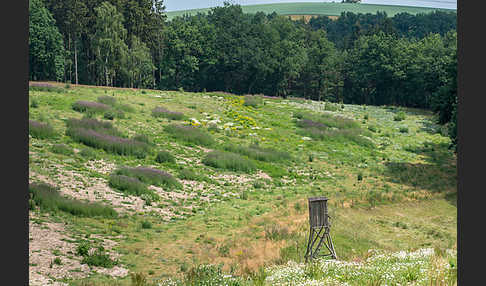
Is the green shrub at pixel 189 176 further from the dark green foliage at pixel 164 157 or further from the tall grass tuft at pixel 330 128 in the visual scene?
the tall grass tuft at pixel 330 128

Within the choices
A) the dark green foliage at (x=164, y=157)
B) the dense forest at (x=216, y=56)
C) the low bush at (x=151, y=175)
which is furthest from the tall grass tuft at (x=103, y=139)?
the dense forest at (x=216, y=56)

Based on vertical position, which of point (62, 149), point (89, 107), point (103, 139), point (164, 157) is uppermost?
point (89, 107)

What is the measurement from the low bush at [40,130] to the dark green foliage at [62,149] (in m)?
1.95

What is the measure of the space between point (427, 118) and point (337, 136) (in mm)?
27701

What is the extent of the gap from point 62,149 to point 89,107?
32.3 ft

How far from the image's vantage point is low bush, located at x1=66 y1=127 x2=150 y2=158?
26.1 metres

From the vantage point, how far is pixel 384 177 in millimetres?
32219

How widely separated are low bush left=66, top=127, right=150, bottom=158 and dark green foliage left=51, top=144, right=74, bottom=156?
6.71 feet

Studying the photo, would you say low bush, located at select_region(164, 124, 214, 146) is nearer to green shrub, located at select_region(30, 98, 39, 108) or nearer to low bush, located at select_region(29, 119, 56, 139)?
low bush, located at select_region(29, 119, 56, 139)

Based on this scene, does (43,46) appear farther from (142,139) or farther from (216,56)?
(142,139)

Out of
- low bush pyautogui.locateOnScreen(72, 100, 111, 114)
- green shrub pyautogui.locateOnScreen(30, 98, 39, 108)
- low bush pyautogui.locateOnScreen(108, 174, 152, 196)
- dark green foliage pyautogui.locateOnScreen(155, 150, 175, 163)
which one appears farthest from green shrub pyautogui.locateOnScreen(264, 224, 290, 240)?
green shrub pyautogui.locateOnScreen(30, 98, 39, 108)

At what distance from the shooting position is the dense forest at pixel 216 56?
70438 mm

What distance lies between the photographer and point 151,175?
77.5 ft

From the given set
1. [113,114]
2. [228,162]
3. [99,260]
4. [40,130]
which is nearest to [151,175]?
[228,162]
